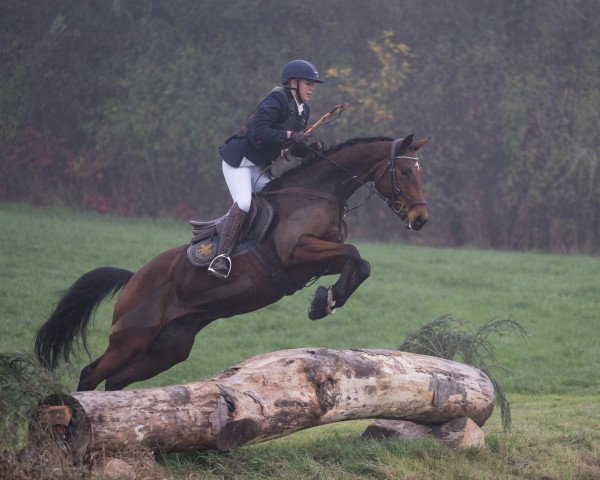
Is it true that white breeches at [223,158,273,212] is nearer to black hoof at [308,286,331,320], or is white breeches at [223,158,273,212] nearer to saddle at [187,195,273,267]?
saddle at [187,195,273,267]

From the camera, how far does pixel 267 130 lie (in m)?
7.38

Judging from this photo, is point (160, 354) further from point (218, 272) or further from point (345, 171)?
point (345, 171)

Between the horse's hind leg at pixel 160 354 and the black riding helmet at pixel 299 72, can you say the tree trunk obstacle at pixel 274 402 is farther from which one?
the black riding helmet at pixel 299 72

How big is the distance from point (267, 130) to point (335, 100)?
51.9 ft

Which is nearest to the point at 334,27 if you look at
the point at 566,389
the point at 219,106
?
the point at 219,106

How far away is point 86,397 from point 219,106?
59.8 ft

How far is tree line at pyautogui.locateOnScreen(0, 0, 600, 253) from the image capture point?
72.5ft

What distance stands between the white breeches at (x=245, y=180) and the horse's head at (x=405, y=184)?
0.94 meters

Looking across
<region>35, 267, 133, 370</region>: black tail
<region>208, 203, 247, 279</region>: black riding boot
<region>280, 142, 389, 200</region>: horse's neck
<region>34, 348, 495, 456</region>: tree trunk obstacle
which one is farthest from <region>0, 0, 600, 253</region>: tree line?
<region>34, 348, 495, 456</region>: tree trunk obstacle

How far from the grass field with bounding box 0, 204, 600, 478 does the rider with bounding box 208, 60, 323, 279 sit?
1575 millimetres

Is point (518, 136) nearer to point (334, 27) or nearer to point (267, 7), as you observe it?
point (334, 27)

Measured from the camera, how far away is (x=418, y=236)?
2238 centimetres

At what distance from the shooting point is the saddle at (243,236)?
7.38 metres

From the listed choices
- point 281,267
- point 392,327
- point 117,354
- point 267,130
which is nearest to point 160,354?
point 117,354
